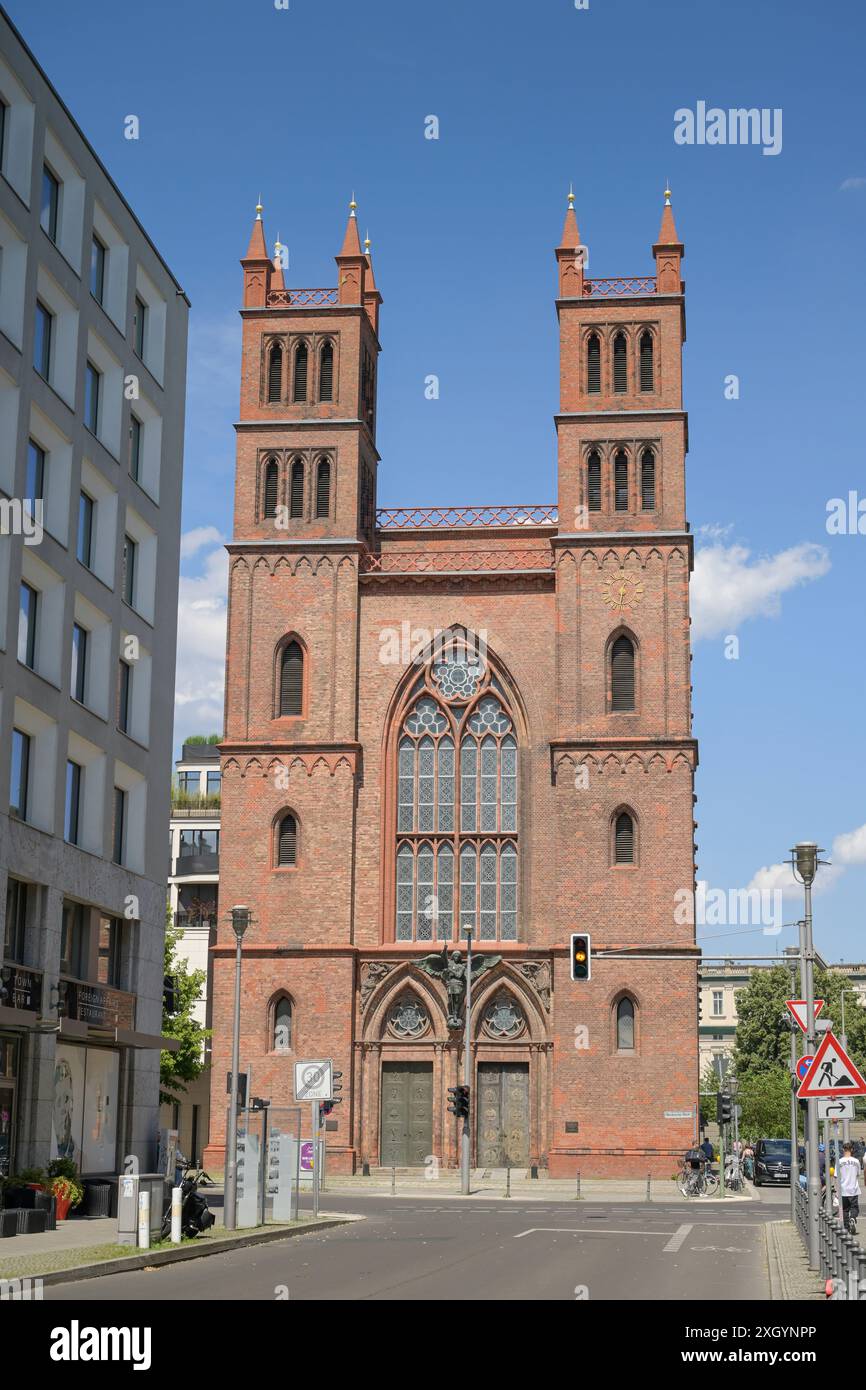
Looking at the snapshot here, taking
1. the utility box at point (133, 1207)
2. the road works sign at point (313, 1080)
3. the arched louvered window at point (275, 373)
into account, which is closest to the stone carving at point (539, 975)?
the arched louvered window at point (275, 373)

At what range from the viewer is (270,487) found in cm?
5878

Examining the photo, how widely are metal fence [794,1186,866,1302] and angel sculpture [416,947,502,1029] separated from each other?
32.9 metres

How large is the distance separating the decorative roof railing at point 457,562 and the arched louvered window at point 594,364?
5462 millimetres

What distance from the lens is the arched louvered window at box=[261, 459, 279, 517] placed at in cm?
5859

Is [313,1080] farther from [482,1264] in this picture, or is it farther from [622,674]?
[622,674]

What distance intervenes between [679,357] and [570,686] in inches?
449

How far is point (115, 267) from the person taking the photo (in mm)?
37094

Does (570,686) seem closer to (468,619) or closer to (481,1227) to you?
(468,619)

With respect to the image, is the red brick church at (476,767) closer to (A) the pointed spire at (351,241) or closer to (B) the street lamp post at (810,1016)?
(A) the pointed spire at (351,241)

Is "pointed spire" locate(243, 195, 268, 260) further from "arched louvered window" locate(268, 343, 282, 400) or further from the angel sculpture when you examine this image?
the angel sculpture

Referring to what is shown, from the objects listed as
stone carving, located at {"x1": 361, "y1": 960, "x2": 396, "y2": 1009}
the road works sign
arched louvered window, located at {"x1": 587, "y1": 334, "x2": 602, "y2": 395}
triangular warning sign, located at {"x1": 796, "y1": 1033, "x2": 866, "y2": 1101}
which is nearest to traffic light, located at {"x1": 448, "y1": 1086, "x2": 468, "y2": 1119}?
stone carving, located at {"x1": 361, "y1": 960, "x2": 396, "y2": 1009}

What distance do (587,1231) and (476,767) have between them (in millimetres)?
26408

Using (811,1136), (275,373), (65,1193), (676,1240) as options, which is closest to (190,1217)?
(65,1193)

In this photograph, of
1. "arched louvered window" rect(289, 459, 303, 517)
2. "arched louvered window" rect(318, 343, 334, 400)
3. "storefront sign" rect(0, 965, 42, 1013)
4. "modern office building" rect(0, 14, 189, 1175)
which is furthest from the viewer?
"arched louvered window" rect(318, 343, 334, 400)
